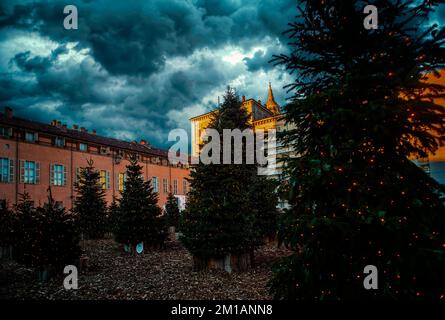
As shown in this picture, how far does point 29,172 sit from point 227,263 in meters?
25.8

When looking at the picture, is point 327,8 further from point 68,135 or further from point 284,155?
point 68,135

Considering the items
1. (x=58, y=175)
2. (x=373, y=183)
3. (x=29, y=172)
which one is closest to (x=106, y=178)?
(x=58, y=175)


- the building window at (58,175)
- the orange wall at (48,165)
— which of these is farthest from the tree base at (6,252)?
the building window at (58,175)

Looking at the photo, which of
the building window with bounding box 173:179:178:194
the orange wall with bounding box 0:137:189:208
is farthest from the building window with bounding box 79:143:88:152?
the building window with bounding box 173:179:178:194

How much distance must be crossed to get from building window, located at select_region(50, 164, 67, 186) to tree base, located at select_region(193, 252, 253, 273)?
2521 centimetres

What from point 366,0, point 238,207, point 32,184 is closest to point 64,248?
point 238,207

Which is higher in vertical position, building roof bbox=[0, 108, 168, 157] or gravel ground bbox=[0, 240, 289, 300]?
building roof bbox=[0, 108, 168, 157]

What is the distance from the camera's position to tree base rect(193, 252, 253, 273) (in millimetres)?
9508

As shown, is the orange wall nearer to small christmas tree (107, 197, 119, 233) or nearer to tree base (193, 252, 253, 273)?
small christmas tree (107, 197, 119, 233)

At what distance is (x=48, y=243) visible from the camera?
8.64m

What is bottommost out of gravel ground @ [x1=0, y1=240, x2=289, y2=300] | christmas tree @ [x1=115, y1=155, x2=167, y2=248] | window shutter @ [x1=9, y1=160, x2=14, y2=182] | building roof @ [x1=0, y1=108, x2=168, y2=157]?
gravel ground @ [x1=0, y1=240, x2=289, y2=300]

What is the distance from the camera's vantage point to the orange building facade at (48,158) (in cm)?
2448

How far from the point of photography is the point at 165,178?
42781 millimetres

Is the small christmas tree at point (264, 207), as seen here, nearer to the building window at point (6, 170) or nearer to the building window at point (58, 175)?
the building window at point (6, 170)
